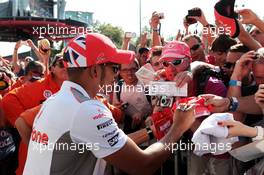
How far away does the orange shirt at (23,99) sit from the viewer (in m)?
3.71

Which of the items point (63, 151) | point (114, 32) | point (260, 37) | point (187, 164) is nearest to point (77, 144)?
point (63, 151)

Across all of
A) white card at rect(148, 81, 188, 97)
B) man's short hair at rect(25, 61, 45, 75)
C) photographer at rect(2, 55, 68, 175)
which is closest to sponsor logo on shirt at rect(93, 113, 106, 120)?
white card at rect(148, 81, 188, 97)

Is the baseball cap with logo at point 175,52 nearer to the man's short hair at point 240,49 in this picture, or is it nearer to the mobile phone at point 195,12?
the man's short hair at point 240,49

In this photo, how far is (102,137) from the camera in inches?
80.7

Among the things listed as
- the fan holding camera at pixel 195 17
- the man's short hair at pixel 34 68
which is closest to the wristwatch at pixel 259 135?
the fan holding camera at pixel 195 17

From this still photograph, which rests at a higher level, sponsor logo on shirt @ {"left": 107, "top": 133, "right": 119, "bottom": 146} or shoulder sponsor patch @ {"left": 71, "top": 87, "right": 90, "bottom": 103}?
shoulder sponsor patch @ {"left": 71, "top": 87, "right": 90, "bottom": 103}

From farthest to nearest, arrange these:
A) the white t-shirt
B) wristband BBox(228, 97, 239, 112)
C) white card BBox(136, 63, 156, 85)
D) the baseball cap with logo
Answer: white card BBox(136, 63, 156, 85) < the baseball cap with logo < wristband BBox(228, 97, 239, 112) < the white t-shirt

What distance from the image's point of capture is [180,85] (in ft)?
9.75

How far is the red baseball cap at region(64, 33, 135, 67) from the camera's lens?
2176 millimetres

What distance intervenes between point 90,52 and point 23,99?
176 cm

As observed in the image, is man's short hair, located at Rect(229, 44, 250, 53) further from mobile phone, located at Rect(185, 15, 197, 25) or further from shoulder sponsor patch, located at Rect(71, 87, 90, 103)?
shoulder sponsor patch, located at Rect(71, 87, 90, 103)

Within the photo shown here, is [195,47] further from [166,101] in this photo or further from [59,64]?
[59,64]

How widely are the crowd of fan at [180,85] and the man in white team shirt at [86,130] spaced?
61 cm

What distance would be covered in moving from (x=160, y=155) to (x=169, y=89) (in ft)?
2.81
